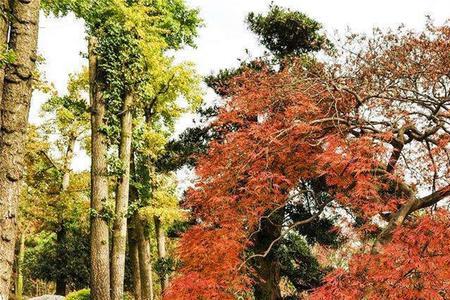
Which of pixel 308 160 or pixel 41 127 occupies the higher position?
pixel 41 127

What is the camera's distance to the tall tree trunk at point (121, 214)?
872 cm

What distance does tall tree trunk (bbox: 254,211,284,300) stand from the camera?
348 inches

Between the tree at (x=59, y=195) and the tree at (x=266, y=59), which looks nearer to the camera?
the tree at (x=266, y=59)

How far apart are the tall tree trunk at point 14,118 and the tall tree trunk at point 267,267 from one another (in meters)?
4.89

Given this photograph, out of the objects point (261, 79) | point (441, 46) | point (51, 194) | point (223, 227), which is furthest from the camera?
point (51, 194)

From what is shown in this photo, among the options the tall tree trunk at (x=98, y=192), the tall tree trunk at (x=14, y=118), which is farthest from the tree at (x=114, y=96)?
the tall tree trunk at (x=14, y=118)

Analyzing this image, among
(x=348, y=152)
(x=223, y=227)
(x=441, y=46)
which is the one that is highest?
(x=441, y=46)

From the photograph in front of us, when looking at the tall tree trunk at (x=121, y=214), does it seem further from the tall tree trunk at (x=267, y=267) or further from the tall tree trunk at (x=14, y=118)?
the tall tree trunk at (x=14, y=118)

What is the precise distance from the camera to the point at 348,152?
19.6 feet

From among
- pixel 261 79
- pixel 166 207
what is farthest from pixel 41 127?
pixel 261 79

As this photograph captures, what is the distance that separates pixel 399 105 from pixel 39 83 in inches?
338

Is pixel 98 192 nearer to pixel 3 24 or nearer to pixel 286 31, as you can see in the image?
pixel 3 24

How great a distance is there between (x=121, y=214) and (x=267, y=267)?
326cm

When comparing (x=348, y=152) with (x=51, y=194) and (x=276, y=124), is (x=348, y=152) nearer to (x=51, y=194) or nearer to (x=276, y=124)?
(x=276, y=124)
